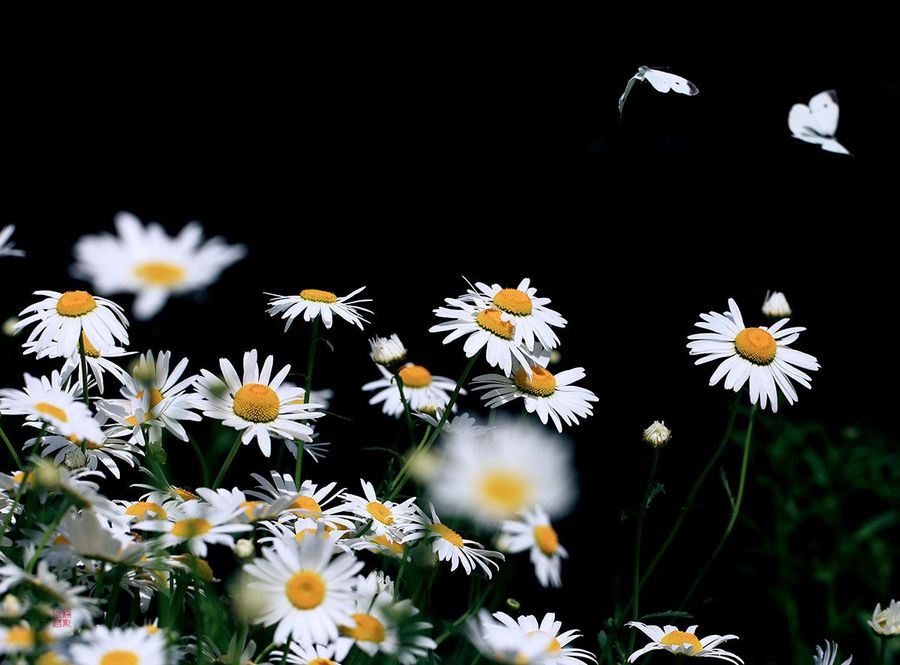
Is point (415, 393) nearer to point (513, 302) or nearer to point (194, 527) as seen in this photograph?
point (513, 302)

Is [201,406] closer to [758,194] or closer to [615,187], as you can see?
[615,187]

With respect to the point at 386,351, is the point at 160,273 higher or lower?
lower

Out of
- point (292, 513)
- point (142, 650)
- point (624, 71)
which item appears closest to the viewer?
point (142, 650)

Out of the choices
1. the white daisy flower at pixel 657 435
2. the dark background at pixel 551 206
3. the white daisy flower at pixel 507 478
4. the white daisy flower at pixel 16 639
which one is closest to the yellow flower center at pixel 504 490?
the white daisy flower at pixel 507 478

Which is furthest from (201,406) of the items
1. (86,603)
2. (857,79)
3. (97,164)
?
(857,79)

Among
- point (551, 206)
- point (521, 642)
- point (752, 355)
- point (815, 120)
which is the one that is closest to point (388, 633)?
point (521, 642)

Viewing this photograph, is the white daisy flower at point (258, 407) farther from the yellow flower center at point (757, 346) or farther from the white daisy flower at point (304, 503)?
the yellow flower center at point (757, 346)

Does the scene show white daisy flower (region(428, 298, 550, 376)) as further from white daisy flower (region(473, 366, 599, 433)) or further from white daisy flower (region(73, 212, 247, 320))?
white daisy flower (region(73, 212, 247, 320))
